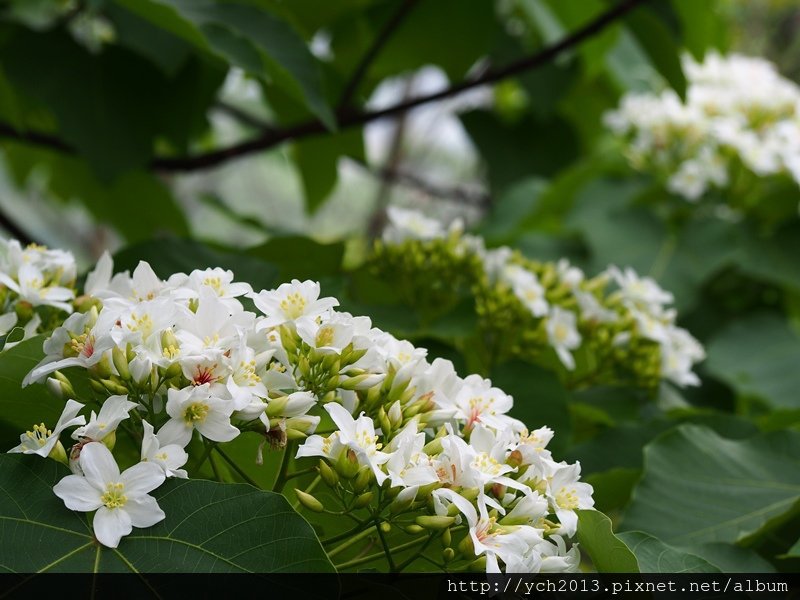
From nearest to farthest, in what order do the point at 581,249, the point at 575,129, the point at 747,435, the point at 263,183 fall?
1. the point at 747,435
2. the point at 581,249
3. the point at 575,129
4. the point at 263,183

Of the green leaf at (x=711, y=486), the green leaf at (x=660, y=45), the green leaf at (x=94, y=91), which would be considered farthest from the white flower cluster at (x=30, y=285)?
the green leaf at (x=660, y=45)

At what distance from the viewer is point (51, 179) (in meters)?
2.19

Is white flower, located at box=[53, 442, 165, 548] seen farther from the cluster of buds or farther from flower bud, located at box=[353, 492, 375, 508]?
the cluster of buds

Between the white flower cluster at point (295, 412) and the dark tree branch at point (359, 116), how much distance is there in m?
0.89

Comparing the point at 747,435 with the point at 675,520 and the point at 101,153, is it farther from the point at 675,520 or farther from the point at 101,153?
the point at 101,153

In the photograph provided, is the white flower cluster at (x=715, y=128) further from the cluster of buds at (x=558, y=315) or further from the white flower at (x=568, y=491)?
the white flower at (x=568, y=491)

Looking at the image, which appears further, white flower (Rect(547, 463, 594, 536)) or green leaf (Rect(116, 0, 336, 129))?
green leaf (Rect(116, 0, 336, 129))

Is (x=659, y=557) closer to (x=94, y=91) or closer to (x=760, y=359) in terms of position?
(x=760, y=359)

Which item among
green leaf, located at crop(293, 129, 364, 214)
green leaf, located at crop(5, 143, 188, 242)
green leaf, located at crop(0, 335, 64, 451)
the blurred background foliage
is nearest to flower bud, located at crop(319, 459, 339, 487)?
green leaf, located at crop(0, 335, 64, 451)

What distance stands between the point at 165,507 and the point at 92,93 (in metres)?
1.19

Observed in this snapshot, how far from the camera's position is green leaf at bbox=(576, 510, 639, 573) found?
0.70m

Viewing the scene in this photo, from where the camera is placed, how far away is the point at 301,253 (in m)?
1.29

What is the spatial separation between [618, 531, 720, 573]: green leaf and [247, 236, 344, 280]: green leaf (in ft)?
1.96
